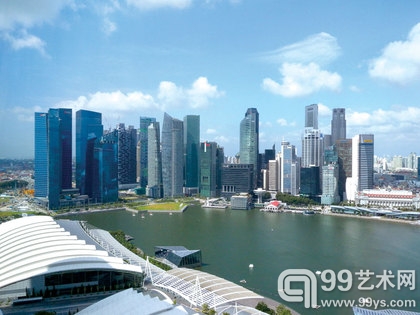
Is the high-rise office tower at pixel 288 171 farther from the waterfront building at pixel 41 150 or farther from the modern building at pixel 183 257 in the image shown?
the modern building at pixel 183 257

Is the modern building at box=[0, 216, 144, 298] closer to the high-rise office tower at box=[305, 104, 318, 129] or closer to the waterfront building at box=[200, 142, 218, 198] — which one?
the waterfront building at box=[200, 142, 218, 198]

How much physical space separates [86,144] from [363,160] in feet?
49.3

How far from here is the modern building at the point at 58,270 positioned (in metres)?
5.59

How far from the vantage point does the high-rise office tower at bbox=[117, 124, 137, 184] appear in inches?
1105

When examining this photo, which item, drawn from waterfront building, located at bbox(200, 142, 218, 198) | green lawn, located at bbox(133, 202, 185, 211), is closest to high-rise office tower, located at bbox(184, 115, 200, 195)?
waterfront building, located at bbox(200, 142, 218, 198)

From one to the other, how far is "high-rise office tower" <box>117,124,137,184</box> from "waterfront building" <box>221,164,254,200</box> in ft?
26.6

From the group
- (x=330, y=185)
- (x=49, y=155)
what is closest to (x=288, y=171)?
(x=330, y=185)

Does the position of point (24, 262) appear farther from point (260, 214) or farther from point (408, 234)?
point (260, 214)

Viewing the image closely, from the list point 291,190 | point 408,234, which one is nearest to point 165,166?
point 291,190

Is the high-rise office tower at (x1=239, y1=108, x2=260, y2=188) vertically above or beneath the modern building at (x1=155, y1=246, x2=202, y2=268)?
above

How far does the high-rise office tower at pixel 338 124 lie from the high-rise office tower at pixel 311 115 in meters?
2.53

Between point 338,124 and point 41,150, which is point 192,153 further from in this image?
point 338,124

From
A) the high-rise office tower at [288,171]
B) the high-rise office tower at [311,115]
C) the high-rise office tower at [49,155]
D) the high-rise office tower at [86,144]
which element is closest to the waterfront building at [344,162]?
the high-rise office tower at [288,171]

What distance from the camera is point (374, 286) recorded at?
684 cm
